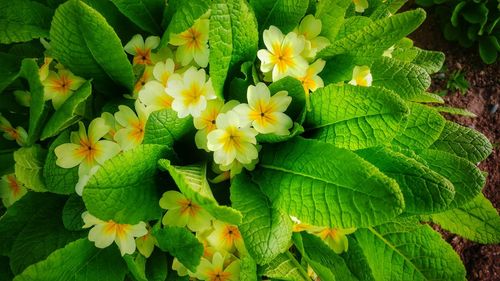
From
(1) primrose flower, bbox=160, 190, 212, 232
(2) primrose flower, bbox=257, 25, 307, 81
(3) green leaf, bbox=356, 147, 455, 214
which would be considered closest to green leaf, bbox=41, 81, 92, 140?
(1) primrose flower, bbox=160, 190, 212, 232

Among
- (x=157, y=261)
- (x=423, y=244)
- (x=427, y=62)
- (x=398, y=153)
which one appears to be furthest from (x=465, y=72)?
(x=157, y=261)

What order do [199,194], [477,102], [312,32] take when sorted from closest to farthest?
[199,194] → [312,32] → [477,102]

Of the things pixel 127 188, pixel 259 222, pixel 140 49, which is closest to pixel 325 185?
pixel 259 222

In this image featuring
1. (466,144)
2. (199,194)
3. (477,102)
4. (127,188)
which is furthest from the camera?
(477,102)

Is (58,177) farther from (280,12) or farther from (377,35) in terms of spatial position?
(377,35)

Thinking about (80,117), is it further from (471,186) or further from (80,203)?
(471,186)

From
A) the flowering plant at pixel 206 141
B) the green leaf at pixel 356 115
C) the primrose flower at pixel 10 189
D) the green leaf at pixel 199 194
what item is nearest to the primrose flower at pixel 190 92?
the flowering plant at pixel 206 141
